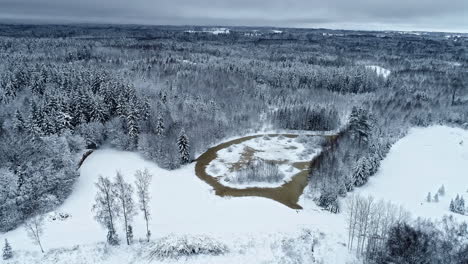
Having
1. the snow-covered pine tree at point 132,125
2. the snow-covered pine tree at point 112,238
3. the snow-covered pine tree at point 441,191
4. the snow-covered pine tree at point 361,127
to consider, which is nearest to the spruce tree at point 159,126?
the snow-covered pine tree at point 132,125

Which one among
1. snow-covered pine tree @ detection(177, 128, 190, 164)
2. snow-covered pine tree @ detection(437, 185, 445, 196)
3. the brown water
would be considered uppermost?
snow-covered pine tree @ detection(177, 128, 190, 164)

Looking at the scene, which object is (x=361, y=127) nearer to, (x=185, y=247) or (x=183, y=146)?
(x=183, y=146)

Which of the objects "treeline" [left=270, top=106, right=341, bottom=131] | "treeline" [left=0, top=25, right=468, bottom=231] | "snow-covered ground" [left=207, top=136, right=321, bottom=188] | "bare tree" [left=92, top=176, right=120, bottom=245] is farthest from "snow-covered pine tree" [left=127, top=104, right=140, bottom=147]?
"treeline" [left=270, top=106, right=341, bottom=131]

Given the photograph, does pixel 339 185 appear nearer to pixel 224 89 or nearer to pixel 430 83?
pixel 224 89

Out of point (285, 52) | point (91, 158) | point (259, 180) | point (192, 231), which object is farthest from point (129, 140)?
point (285, 52)

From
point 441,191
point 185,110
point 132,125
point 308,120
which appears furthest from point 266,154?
point 441,191

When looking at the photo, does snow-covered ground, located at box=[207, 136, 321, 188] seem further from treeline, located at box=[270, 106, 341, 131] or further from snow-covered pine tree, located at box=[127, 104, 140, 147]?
snow-covered pine tree, located at box=[127, 104, 140, 147]

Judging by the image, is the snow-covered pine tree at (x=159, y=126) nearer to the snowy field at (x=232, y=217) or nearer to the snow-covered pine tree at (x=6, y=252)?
the snowy field at (x=232, y=217)
